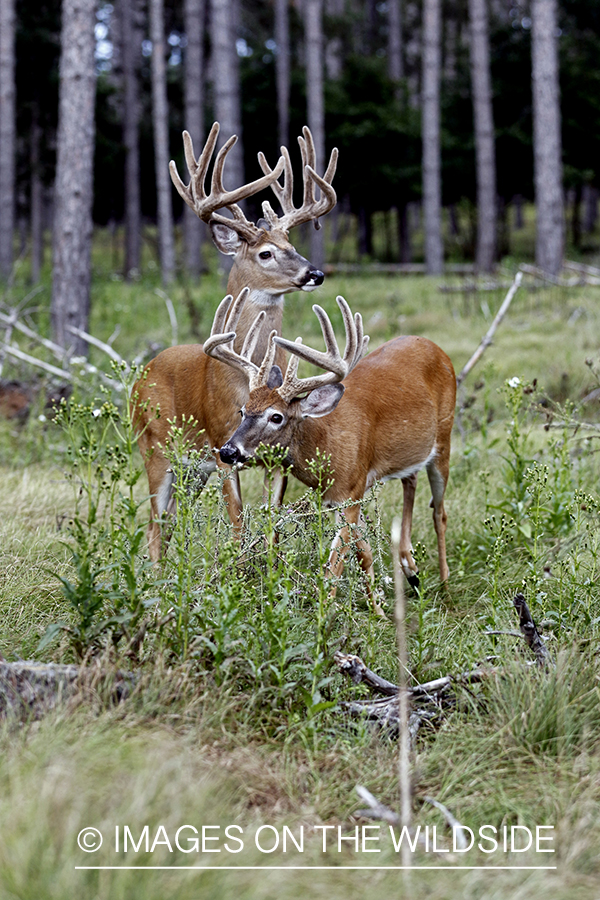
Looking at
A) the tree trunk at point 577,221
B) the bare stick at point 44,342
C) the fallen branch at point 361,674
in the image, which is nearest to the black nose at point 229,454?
the fallen branch at point 361,674

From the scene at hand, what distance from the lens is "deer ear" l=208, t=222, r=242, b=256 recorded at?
543 cm

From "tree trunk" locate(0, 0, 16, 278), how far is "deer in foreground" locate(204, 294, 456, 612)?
39.7 ft

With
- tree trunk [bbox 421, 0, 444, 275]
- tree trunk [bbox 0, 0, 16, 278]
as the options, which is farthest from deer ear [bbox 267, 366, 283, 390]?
tree trunk [bbox 421, 0, 444, 275]

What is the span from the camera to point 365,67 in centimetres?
2583

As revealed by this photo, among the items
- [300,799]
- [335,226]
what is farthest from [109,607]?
[335,226]

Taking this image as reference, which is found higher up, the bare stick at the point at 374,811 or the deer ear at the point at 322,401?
the deer ear at the point at 322,401

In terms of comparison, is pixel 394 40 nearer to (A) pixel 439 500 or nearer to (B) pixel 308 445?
(A) pixel 439 500

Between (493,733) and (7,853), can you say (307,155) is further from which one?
(7,853)

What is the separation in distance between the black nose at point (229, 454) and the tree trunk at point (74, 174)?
516 centimetres

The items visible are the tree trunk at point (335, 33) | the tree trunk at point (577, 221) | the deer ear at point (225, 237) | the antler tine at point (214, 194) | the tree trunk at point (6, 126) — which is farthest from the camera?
the tree trunk at point (335, 33)

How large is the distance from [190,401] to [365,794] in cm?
291

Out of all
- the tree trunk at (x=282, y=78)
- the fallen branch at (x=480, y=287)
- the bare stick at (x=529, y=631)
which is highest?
the tree trunk at (x=282, y=78)

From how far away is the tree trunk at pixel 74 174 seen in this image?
8.81m

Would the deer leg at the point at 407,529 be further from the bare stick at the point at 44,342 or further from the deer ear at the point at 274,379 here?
the bare stick at the point at 44,342
